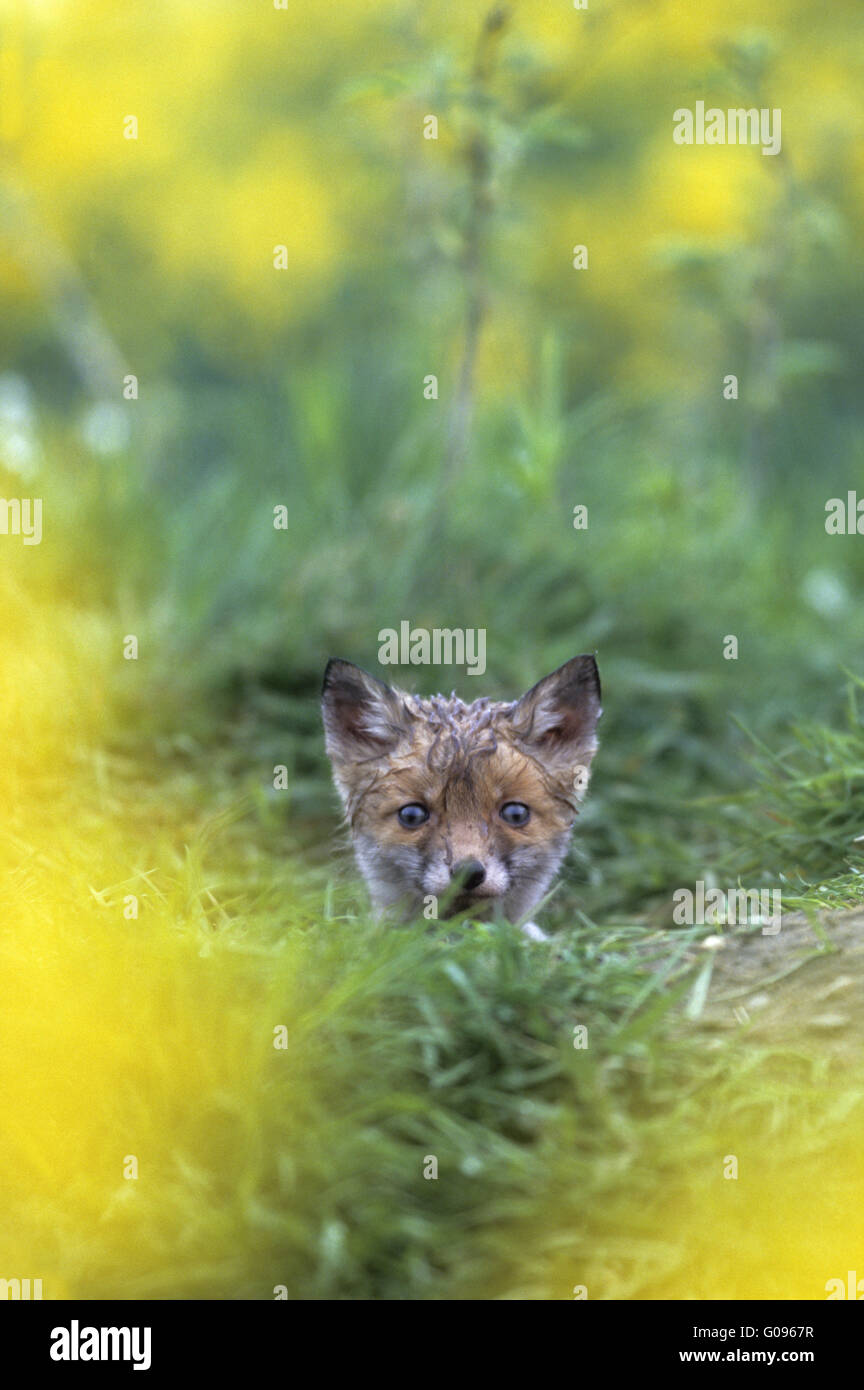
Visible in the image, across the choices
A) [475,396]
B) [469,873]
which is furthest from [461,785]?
[475,396]

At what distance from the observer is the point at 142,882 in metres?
5.95

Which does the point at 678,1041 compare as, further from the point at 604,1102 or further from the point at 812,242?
the point at 812,242

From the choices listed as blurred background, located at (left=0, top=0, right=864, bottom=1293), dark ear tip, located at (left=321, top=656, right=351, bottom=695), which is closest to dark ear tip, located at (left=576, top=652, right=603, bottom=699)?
dark ear tip, located at (left=321, top=656, right=351, bottom=695)

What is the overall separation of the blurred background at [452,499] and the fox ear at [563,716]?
106 cm

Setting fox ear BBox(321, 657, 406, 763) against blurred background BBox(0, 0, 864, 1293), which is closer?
fox ear BBox(321, 657, 406, 763)

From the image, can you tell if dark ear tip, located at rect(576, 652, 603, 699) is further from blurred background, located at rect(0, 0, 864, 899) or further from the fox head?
blurred background, located at rect(0, 0, 864, 899)

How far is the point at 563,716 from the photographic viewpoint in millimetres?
6492

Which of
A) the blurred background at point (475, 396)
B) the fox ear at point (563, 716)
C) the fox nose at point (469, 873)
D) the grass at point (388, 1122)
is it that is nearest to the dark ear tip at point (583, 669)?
the fox ear at point (563, 716)

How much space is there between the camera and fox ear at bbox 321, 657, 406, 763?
6.37m

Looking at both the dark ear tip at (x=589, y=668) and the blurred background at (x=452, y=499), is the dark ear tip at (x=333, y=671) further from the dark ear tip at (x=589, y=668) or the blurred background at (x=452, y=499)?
the dark ear tip at (x=589, y=668)

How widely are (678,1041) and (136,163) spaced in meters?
17.3

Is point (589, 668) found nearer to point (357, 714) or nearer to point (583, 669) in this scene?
point (583, 669)

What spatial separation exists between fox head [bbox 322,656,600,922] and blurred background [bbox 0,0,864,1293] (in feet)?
1.54

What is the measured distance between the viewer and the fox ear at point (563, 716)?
6387mm
